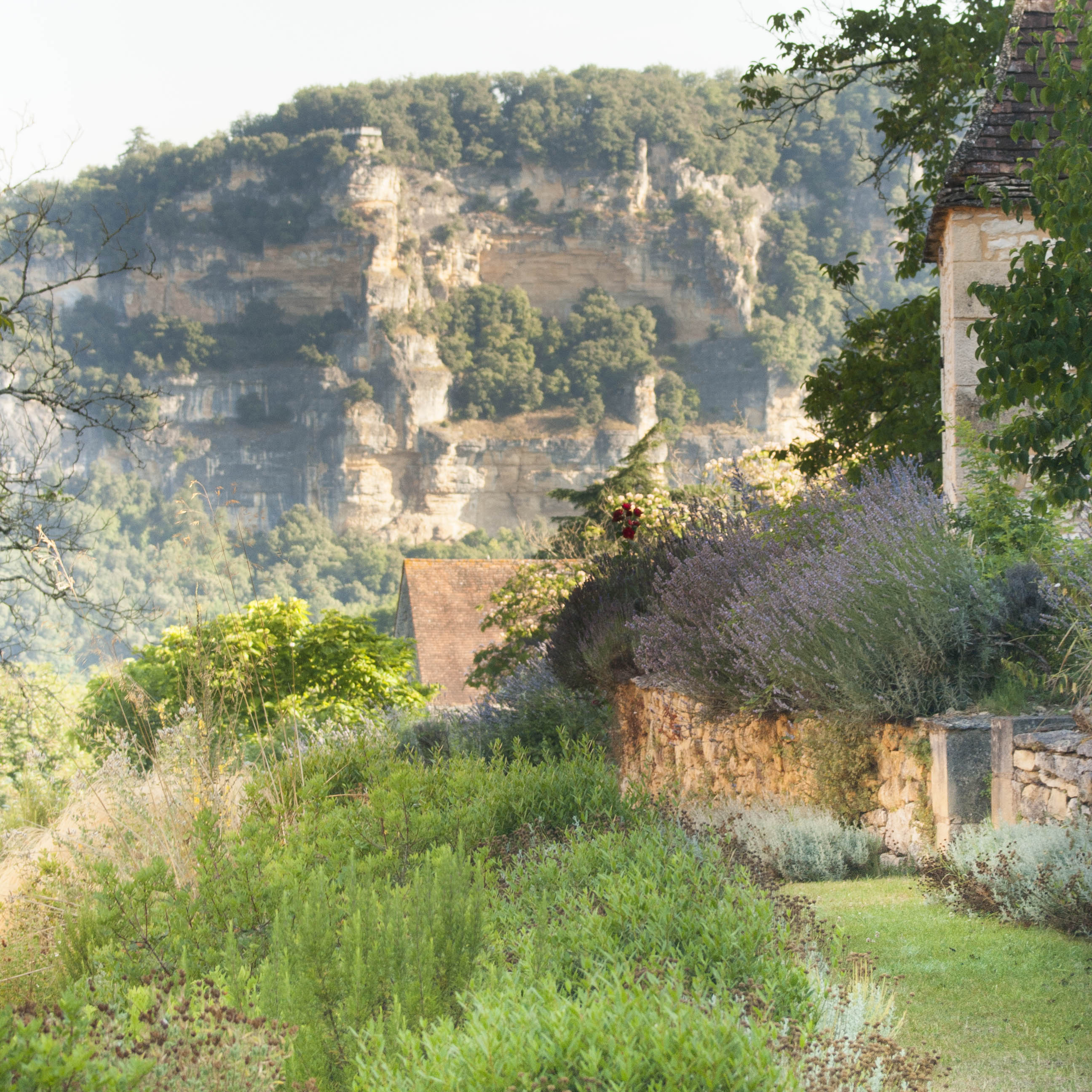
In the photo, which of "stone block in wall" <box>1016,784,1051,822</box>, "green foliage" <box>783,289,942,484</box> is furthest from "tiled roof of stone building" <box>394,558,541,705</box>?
"stone block in wall" <box>1016,784,1051,822</box>

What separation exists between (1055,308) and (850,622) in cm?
161

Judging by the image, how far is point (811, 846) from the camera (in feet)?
15.1

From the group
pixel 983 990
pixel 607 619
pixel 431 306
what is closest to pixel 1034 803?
pixel 983 990

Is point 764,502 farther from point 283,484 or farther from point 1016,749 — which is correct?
point 283,484

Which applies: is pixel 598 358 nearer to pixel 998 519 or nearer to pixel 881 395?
pixel 881 395

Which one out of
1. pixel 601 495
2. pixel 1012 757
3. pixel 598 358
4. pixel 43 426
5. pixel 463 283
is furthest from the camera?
pixel 463 283

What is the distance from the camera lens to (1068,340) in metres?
4.20

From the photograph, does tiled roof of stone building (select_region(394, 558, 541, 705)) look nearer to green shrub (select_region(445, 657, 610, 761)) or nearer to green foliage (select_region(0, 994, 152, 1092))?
green shrub (select_region(445, 657, 610, 761))

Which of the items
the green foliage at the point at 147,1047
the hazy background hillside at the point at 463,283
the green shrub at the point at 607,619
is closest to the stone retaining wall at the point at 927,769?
the green shrub at the point at 607,619

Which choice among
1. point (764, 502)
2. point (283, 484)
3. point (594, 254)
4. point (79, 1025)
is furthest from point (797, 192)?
point (79, 1025)

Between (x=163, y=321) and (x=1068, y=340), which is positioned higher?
(x=163, y=321)

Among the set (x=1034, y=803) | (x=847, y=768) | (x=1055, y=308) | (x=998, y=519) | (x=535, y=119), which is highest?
(x=535, y=119)

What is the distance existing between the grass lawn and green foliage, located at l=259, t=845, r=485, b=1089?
1139 mm

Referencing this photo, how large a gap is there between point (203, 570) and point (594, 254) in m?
88.7
